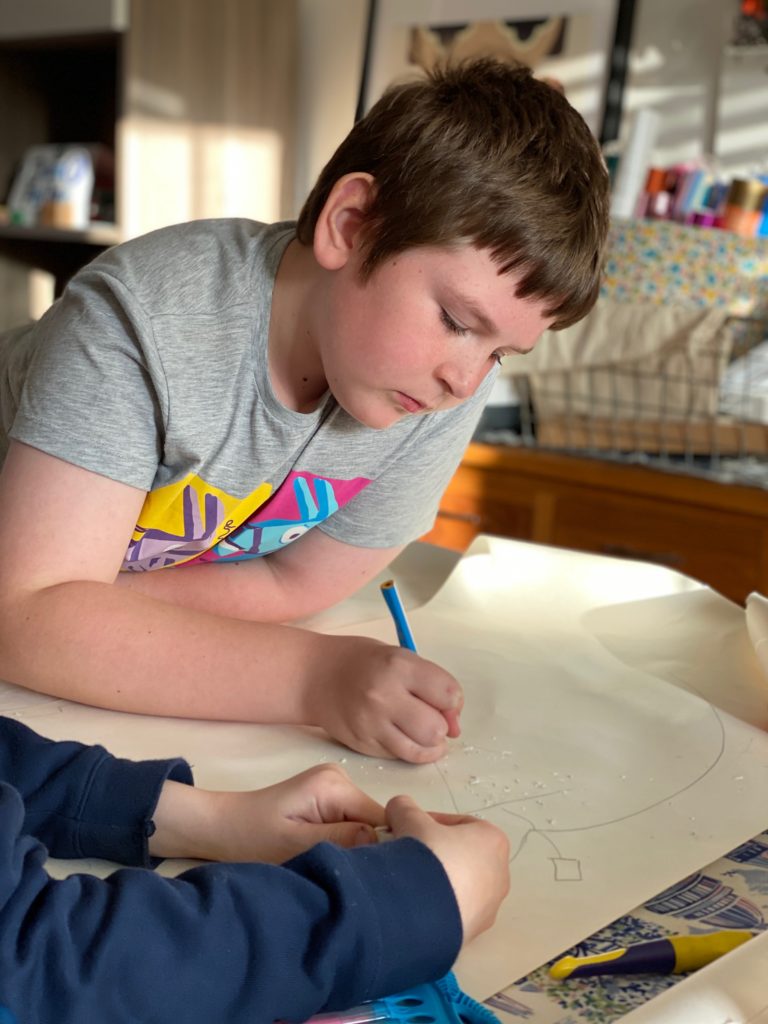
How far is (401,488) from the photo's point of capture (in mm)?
857

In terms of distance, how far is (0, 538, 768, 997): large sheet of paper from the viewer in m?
0.51

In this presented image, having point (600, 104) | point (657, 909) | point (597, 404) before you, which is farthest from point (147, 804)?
point (600, 104)

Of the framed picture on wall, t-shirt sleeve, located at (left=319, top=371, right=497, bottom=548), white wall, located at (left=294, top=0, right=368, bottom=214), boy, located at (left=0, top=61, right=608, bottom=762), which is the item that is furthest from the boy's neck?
white wall, located at (left=294, top=0, right=368, bottom=214)

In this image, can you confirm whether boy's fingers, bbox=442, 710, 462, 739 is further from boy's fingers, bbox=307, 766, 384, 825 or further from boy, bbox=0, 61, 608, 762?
boy's fingers, bbox=307, 766, 384, 825

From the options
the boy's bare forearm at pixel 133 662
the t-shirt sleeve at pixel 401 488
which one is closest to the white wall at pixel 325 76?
the t-shirt sleeve at pixel 401 488

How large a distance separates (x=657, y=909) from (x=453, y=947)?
0.12 meters

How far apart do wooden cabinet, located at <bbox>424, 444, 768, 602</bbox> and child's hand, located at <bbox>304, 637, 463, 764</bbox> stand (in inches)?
39.9

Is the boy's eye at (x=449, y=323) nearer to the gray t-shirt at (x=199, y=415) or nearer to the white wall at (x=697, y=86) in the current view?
the gray t-shirt at (x=199, y=415)

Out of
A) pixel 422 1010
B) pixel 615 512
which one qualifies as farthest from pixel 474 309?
pixel 615 512

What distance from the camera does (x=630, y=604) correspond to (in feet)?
2.77

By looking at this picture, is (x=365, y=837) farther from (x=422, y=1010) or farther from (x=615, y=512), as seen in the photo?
(x=615, y=512)

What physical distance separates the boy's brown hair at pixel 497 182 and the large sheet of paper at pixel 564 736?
227 mm

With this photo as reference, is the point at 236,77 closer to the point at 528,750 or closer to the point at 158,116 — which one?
the point at 158,116

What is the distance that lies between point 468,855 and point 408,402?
1.00 feet
